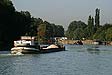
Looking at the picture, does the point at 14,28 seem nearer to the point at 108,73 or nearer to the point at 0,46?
the point at 0,46

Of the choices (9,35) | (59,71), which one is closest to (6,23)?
(9,35)

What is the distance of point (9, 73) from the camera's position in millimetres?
46562

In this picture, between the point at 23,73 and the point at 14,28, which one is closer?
the point at 23,73

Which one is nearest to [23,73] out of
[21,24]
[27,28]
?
[21,24]

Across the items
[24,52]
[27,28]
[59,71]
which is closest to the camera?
[59,71]

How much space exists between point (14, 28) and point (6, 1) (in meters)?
9.13

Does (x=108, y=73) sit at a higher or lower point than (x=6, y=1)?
lower

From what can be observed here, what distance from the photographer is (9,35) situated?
113m

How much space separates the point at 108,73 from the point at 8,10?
68943 mm

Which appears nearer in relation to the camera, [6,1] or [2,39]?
[2,39]

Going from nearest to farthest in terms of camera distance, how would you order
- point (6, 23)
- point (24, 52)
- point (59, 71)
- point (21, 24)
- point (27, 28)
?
point (59, 71), point (24, 52), point (6, 23), point (21, 24), point (27, 28)

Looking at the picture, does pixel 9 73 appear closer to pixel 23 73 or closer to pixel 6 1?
pixel 23 73

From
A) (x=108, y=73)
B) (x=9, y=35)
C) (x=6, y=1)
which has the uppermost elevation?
(x=6, y=1)

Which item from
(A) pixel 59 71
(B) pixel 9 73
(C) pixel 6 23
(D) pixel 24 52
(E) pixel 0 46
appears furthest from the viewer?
(C) pixel 6 23
